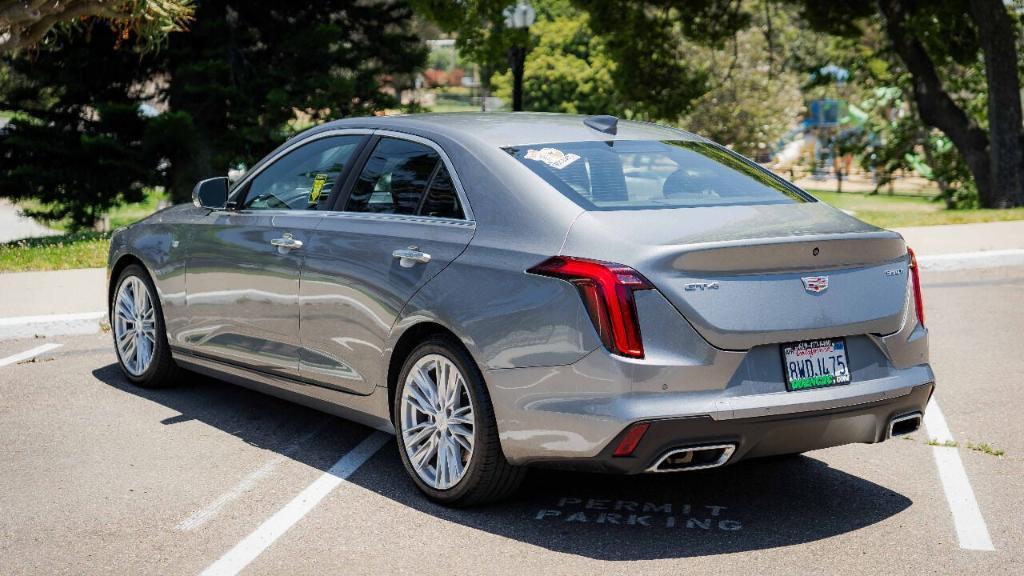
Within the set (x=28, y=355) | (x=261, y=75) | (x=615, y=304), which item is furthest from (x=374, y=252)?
(x=261, y=75)

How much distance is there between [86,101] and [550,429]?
70.6ft

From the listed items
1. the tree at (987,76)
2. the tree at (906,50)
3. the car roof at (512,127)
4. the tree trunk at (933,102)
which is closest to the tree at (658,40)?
the tree at (906,50)

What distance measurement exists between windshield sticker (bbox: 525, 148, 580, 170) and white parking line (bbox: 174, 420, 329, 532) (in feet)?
6.49

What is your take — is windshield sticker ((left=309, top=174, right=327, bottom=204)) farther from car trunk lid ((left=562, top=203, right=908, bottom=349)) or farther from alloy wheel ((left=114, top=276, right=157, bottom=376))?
car trunk lid ((left=562, top=203, right=908, bottom=349))

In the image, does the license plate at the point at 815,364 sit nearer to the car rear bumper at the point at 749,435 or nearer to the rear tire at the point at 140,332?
the car rear bumper at the point at 749,435

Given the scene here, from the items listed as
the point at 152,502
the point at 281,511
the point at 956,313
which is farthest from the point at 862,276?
the point at 956,313

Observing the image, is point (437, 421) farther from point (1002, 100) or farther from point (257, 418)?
point (1002, 100)

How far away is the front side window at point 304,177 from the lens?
6582mm

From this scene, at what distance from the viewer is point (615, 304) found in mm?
Answer: 4844

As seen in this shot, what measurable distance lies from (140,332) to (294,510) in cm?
284

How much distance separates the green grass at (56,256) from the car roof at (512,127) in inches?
312

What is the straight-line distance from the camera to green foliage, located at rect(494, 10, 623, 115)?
63.3m

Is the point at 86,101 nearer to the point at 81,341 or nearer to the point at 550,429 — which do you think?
the point at 81,341

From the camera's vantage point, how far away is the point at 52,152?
2431cm
